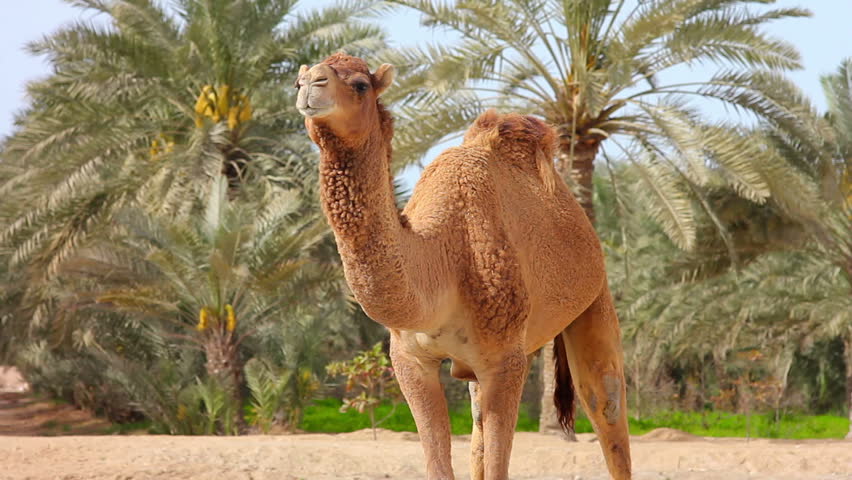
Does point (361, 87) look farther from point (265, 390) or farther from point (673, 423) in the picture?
point (673, 423)

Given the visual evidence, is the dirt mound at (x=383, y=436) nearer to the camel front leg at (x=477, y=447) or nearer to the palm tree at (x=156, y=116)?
the palm tree at (x=156, y=116)

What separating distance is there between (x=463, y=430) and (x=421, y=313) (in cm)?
1429

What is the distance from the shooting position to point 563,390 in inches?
224

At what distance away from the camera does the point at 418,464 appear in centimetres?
995

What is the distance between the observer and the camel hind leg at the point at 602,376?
5.18 meters

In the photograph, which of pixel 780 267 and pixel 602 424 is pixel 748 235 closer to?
pixel 780 267

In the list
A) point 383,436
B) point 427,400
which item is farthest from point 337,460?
point 427,400

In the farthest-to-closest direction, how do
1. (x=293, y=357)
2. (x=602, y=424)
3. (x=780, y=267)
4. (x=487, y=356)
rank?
(x=780, y=267) < (x=293, y=357) < (x=602, y=424) < (x=487, y=356)

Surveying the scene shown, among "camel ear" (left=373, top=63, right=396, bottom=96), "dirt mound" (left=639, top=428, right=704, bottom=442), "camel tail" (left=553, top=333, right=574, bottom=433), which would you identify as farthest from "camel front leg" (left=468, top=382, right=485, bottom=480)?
"dirt mound" (left=639, top=428, right=704, bottom=442)

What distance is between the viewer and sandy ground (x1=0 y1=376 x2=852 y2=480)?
8547 millimetres

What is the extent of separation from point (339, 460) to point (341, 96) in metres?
7.01

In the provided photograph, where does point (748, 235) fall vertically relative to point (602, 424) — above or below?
above

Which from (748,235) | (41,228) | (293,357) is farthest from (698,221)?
(41,228)

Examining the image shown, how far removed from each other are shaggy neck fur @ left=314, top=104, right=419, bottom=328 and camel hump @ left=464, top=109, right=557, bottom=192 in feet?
4.62
